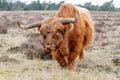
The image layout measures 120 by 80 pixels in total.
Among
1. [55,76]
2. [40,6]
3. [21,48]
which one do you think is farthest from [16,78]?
[40,6]

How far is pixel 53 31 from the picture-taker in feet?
29.2

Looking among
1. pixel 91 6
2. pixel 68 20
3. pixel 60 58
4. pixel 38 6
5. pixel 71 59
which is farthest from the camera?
pixel 91 6

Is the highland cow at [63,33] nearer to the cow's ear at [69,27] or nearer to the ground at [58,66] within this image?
the cow's ear at [69,27]

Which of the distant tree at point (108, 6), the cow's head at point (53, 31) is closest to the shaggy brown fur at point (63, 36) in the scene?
the cow's head at point (53, 31)

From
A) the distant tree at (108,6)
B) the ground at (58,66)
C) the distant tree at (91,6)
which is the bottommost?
the distant tree at (91,6)

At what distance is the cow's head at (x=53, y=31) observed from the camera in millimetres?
8842

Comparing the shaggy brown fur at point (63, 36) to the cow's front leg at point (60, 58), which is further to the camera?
the cow's front leg at point (60, 58)

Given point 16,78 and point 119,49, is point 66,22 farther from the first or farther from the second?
point 119,49

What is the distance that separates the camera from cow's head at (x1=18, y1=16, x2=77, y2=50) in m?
8.84

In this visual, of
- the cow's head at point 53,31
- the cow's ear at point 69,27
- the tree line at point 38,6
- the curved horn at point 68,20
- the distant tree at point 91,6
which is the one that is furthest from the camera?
the distant tree at point 91,6

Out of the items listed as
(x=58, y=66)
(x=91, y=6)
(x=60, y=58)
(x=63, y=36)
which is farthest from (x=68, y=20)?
(x=91, y=6)

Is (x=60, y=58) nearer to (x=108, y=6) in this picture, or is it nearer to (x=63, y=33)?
(x=63, y=33)

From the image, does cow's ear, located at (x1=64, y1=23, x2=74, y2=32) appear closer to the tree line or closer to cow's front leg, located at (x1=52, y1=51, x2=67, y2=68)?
A: cow's front leg, located at (x1=52, y1=51, x2=67, y2=68)

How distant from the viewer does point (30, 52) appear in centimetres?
1210
